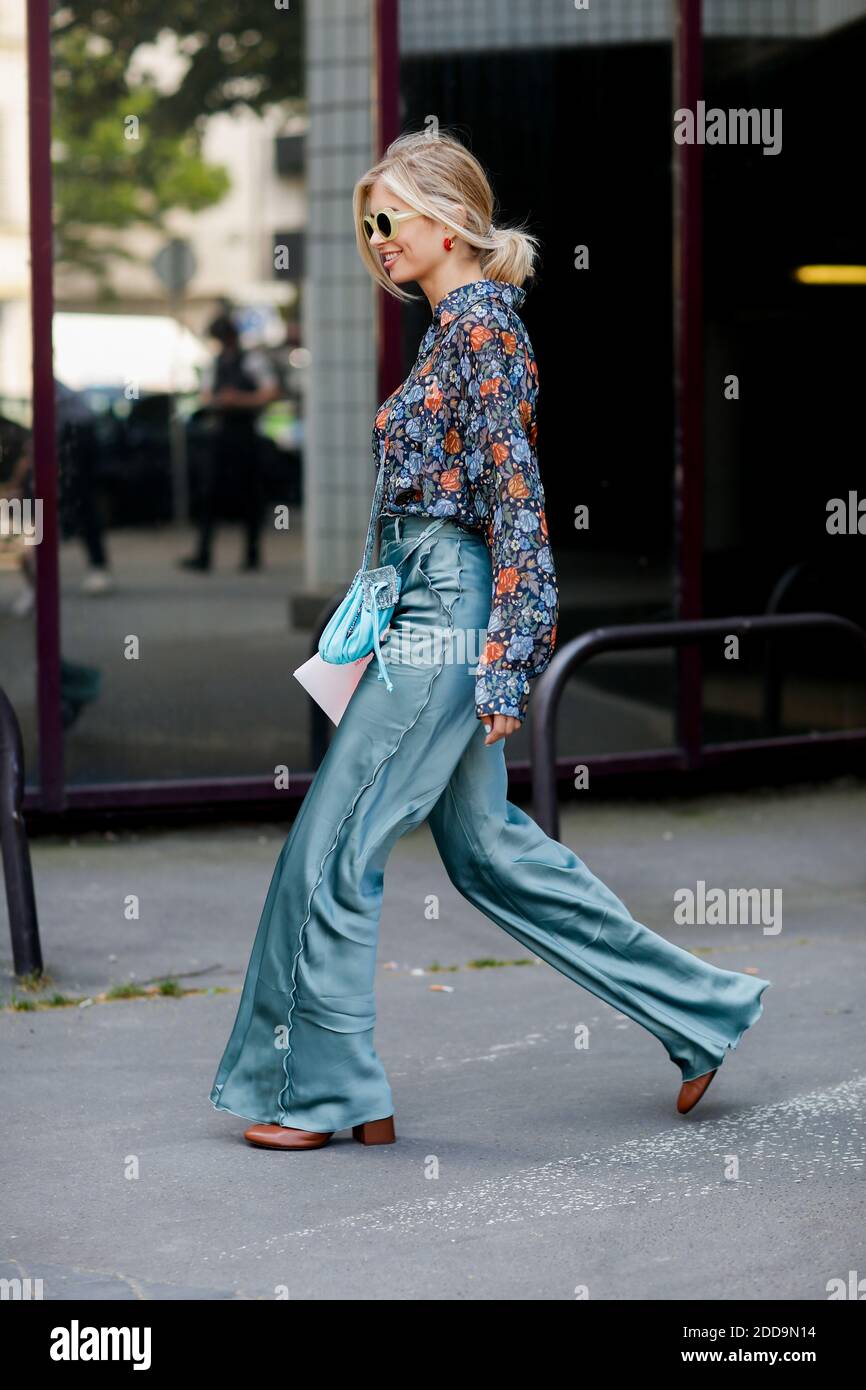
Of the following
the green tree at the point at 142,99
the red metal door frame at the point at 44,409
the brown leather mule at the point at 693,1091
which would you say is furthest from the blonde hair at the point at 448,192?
the green tree at the point at 142,99

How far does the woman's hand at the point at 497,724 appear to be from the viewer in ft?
13.5

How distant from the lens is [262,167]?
25.1 ft

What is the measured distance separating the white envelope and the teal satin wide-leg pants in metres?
0.05

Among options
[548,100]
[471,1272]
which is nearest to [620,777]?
[548,100]

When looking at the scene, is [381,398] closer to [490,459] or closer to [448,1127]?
[490,459]

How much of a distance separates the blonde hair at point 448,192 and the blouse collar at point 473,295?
0.17ft

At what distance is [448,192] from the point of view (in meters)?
4.19

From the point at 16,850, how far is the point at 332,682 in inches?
58.4

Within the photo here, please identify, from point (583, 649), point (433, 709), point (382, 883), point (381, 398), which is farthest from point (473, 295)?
point (381, 398)

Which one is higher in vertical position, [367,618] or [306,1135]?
[367,618]

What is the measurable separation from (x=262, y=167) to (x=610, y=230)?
1.32 meters

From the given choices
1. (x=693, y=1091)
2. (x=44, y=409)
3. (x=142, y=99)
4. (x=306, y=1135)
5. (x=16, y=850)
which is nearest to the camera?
(x=306, y=1135)

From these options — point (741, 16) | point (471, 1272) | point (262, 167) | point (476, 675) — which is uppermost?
point (741, 16)

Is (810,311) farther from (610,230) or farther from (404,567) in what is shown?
(404,567)
